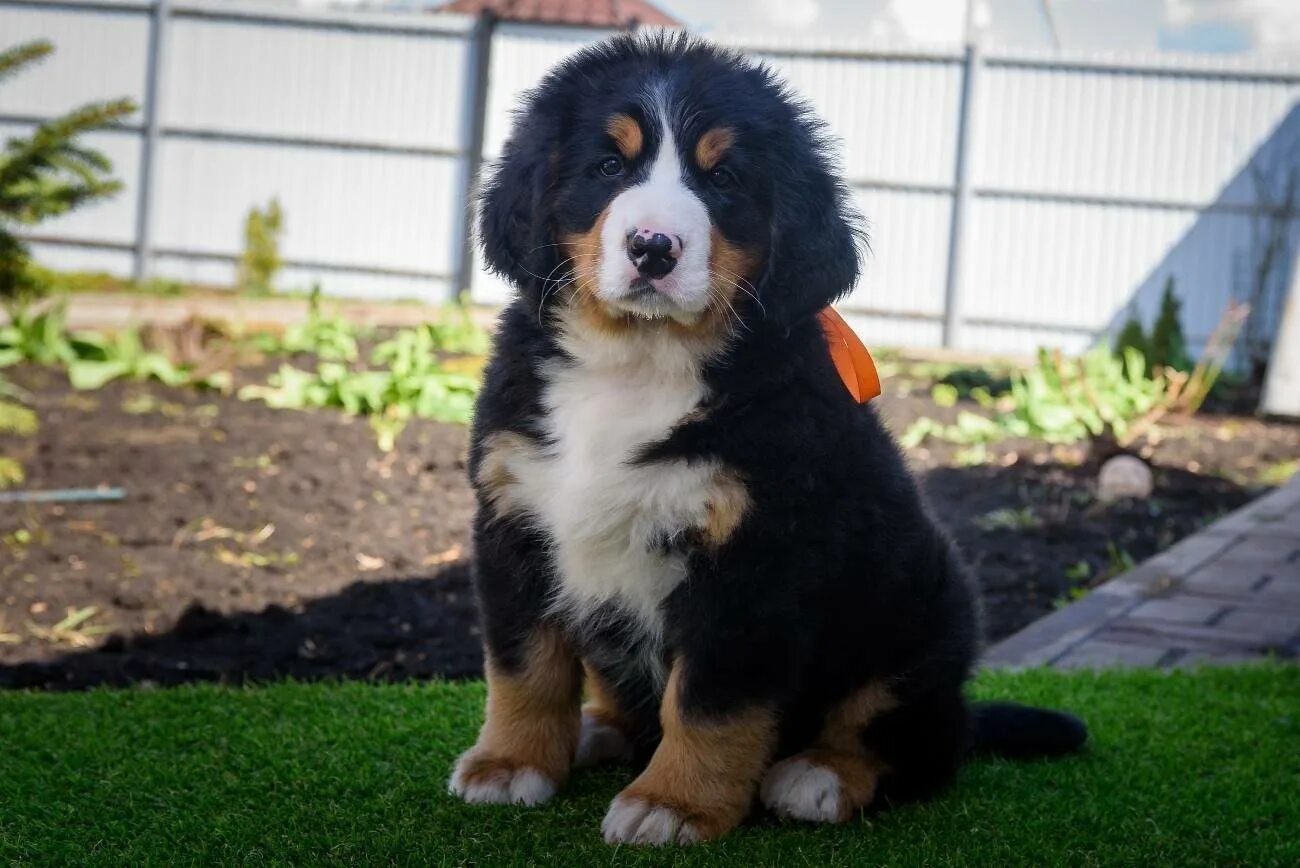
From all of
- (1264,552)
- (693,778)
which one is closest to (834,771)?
(693,778)

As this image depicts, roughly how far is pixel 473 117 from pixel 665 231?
14827mm

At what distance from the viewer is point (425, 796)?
9.94 feet

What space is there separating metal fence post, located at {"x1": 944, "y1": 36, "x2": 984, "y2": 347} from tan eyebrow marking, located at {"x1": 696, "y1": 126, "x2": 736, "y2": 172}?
1330cm

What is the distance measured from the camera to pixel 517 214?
118 inches

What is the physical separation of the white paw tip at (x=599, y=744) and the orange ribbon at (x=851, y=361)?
38.8 inches

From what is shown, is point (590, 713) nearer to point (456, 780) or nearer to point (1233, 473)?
point (456, 780)

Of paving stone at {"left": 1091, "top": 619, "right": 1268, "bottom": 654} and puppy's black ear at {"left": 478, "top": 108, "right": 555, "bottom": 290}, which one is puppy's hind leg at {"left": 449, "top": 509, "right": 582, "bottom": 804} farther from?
paving stone at {"left": 1091, "top": 619, "right": 1268, "bottom": 654}

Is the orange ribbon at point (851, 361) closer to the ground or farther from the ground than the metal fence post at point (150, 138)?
closer to the ground

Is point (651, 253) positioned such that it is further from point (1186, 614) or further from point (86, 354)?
point (86, 354)

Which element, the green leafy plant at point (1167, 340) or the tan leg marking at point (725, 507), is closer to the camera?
the tan leg marking at point (725, 507)

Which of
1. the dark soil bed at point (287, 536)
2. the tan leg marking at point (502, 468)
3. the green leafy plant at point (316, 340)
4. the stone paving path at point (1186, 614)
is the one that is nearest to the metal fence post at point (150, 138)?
the green leafy plant at point (316, 340)

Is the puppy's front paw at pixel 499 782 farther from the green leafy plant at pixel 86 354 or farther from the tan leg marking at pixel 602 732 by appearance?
the green leafy plant at pixel 86 354

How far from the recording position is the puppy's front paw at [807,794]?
2.89 metres

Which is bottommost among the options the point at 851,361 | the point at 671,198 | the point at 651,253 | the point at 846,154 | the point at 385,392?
the point at 385,392
